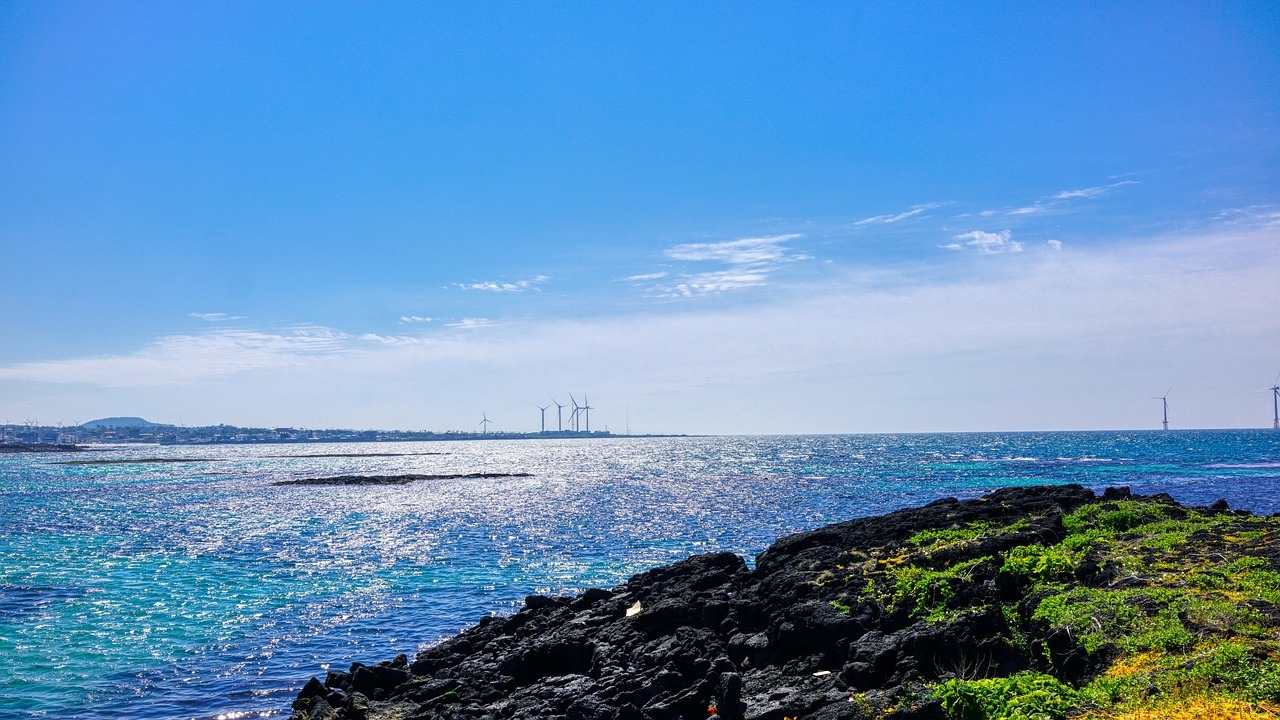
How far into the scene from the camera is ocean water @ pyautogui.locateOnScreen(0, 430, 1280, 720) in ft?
87.9

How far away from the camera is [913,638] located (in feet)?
54.6

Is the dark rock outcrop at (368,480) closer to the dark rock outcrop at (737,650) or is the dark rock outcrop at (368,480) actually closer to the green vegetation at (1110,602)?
the dark rock outcrop at (737,650)

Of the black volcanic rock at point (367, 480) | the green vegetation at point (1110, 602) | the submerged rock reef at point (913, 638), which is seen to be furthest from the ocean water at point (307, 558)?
the green vegetation at point (1110, 602)

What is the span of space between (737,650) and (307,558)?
128ft

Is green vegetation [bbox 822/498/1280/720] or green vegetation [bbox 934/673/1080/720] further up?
green vegetation [bbox 822/498/1280/720]

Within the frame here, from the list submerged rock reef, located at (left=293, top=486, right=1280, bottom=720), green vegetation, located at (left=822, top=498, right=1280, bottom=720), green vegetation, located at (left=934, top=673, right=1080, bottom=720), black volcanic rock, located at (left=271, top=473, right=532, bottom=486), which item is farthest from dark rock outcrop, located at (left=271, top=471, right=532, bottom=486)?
green vegetation, located at (left=934, top=673, right=1080, bottom=720)

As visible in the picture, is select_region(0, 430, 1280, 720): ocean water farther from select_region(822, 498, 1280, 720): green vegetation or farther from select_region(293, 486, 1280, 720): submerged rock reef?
select_region(822, 498, 1280, 720): green vegetation

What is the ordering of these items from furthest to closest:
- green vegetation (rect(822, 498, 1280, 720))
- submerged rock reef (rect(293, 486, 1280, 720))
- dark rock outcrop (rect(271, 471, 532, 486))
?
dark rock outcrop (rect(271, 471, 532, 486))
submerged rock reef (rect(293, 486, 1280, 720))
green vegetation (rect(822, 498, 1280, 720))

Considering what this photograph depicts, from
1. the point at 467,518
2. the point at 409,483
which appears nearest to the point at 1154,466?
the point at 467,518

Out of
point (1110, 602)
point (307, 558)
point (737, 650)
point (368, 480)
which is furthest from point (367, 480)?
point (1110, 602)

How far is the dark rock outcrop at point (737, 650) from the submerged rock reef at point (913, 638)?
0.19 ft

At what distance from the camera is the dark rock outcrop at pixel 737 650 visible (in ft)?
53.3

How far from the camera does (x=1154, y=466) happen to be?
387 ft

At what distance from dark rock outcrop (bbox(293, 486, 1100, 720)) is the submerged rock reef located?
0.19 ft
